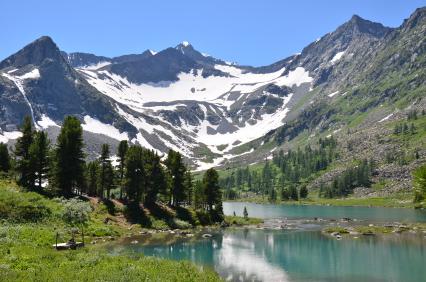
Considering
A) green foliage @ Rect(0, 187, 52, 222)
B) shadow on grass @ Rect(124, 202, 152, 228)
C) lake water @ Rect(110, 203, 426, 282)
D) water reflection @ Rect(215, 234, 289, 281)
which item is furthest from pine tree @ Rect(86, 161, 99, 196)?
water reflection @ Rect(215, 234, 289, 281)

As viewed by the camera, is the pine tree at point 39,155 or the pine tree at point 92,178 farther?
the pine tree at point 92,178

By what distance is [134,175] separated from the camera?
102 meters

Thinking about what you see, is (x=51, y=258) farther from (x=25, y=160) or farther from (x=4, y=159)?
(x=4, y=159)

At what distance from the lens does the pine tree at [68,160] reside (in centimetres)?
9244

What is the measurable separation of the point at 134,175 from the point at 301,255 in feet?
151

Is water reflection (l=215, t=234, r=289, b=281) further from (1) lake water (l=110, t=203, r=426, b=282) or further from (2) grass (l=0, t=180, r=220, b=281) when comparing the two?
(2) grass (l=0, t=180, r=220, b=281)

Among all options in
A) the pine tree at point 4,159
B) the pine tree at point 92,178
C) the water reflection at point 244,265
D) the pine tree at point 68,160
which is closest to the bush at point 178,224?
the water reflection at point 244,265

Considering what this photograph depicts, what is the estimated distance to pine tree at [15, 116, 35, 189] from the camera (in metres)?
89.1

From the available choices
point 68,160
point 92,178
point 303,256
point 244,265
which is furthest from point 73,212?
point 92,178

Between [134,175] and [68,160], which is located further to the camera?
[134,175]

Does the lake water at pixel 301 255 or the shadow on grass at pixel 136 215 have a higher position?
the shadow on grass at pixel 136 215

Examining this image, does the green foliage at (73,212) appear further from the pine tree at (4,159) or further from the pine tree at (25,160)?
the pine tree at (4,159)

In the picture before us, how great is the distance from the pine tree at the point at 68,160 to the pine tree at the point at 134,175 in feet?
34.8

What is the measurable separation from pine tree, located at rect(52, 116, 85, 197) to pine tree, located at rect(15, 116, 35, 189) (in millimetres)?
4794
